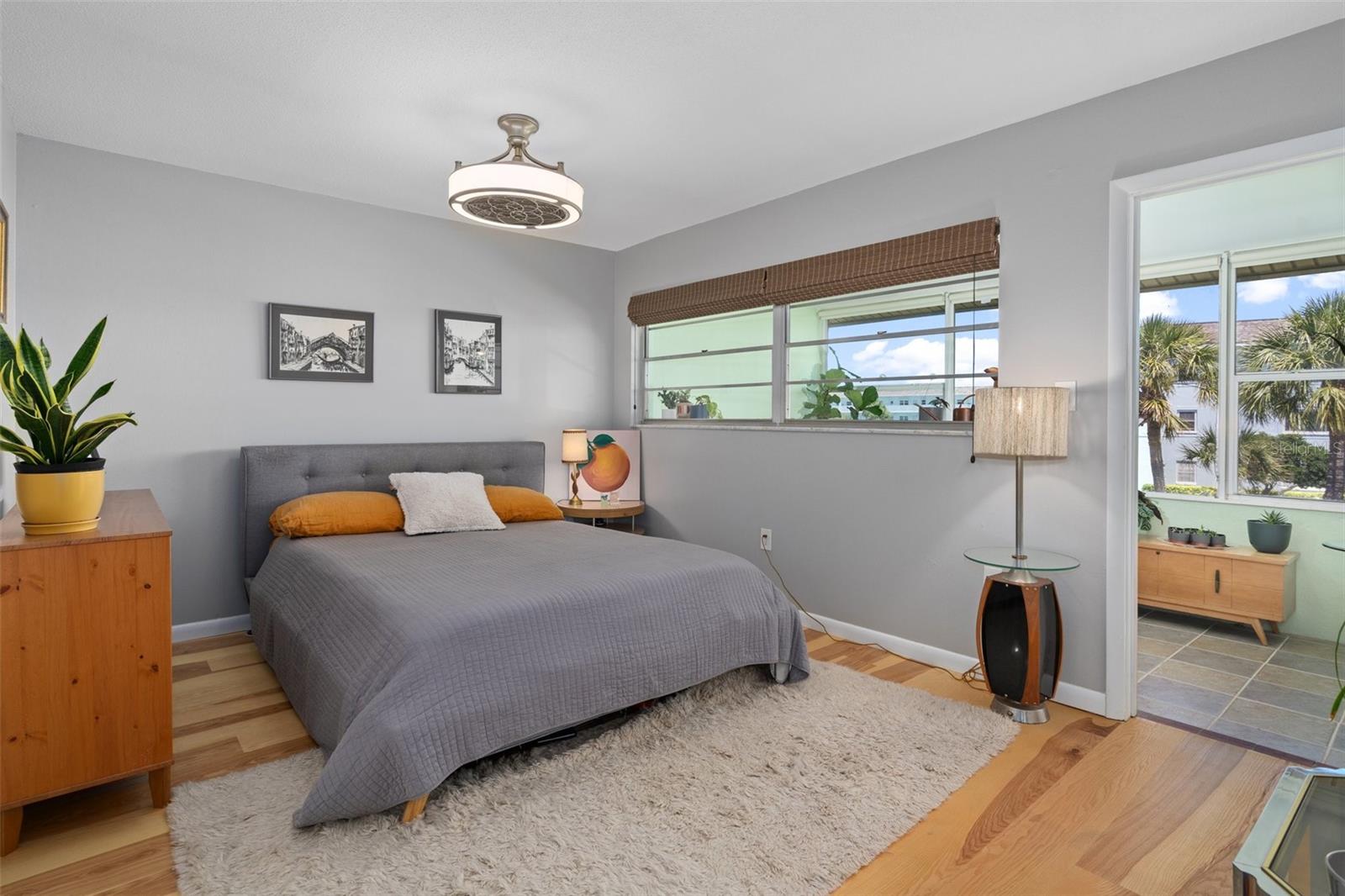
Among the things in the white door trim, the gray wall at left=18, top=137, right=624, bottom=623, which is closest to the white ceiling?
the gray wall at left=18, top=137, right=624, bottom=623

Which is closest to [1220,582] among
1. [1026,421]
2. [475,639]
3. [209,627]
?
[1026,421]

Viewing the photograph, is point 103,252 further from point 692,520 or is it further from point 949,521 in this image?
point 949,521

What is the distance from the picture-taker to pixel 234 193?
353 cm

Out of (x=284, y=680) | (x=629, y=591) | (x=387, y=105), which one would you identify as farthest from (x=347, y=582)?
(x=387, y=105)

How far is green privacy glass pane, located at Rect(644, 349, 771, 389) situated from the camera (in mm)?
4148

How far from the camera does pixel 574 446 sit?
453 cm

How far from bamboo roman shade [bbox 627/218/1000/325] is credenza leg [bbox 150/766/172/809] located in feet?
10.6

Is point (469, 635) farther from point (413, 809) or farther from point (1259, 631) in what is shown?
point (1259, 631)

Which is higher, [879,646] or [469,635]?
[469,635]

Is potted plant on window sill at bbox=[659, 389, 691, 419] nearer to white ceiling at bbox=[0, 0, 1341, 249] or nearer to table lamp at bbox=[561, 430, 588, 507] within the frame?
table lamp at bbox=[561, 430, 588, 507]

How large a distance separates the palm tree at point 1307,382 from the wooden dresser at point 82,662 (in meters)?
5.26

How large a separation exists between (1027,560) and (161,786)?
2.89 meters

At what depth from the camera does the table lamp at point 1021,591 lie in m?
2.56

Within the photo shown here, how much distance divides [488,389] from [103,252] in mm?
1959
